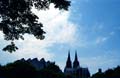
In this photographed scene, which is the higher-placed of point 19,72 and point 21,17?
point 19,72

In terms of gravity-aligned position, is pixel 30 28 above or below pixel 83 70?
below

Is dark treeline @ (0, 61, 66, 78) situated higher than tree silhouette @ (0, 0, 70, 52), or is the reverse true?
dark treeline @ (0, 61, 66, 78)

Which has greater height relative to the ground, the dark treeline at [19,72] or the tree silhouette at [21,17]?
the dark treeline at [19,72]

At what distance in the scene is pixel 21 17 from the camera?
16203 mm

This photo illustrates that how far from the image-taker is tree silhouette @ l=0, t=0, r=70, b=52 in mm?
15656

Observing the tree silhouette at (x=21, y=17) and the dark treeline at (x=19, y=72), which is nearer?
the tree silhouette at (x=21, y=17)

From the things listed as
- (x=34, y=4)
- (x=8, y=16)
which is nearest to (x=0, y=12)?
(x=8, y=16)

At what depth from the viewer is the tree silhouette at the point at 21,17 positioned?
1566 centimetres

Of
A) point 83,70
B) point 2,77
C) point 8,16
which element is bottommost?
point 8,16

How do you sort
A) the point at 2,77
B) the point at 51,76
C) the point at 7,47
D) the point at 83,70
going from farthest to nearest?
1. the point at 83,70
2. the point at 51,76
3. the point at 2,77
4. the point at 7,47

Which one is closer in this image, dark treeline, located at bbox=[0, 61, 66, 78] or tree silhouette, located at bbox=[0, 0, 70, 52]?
tree silhouette, located at bbox=[0, 0, 70, 52]

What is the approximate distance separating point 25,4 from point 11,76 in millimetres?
78312

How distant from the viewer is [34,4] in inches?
635

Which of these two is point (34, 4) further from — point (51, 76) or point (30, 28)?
point (51, 76)
